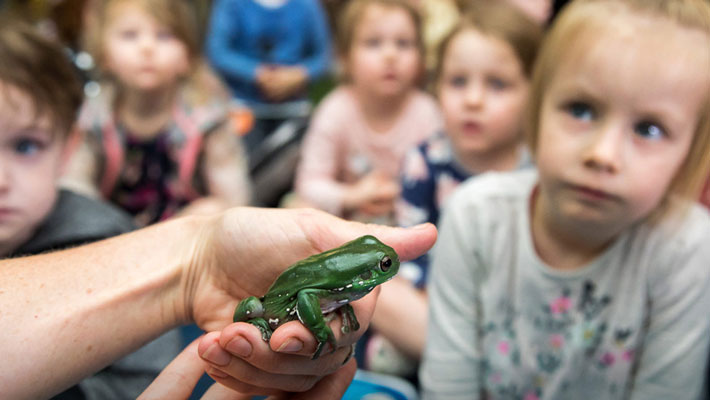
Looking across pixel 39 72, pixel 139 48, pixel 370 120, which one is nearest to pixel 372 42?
pixel 370 120

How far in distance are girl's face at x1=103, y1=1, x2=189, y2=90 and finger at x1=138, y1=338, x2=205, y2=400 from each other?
1.26 m

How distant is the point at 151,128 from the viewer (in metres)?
1.72

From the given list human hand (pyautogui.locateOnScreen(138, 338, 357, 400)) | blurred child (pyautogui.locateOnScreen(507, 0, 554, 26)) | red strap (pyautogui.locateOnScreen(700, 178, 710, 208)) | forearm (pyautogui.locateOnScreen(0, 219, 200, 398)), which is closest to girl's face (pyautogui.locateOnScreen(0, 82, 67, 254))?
forearm (pyautogui.locateOnScreen(0, 219, 200, 398))

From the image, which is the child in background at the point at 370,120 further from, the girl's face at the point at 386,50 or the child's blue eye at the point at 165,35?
the child's blue eye at the point at 165,35

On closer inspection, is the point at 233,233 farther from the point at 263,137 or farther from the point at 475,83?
the point at 263,137

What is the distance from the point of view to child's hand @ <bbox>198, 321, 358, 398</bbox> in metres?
→ 0.58

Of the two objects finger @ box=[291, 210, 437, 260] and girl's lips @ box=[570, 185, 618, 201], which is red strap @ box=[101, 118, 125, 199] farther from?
girl's lips @ box=[570, 185, 618, 201]

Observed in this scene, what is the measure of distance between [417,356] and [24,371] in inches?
32.4

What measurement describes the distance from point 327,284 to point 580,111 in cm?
54

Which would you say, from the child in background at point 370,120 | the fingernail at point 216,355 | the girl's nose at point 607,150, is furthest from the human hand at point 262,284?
the child in background at point 370,120

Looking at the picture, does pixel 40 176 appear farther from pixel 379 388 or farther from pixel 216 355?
pixel 379 388

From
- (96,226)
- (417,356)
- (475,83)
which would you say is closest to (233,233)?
(96,226)

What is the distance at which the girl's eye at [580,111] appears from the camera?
87 centimetres

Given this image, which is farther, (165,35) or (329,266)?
(165,35)
